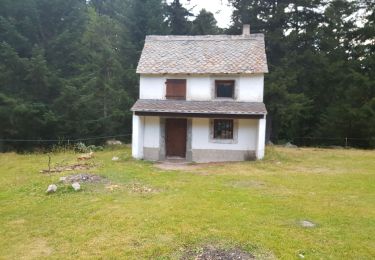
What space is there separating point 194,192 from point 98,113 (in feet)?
62.2

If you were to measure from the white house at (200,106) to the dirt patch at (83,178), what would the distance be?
546 cm

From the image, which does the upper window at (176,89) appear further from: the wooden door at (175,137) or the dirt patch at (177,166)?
the dirt patch at (177,166)

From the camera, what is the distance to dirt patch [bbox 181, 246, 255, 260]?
23.4 feet

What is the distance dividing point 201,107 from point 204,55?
402 cm

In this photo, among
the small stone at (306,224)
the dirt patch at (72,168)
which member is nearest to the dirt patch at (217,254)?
the small stone at (306,224)

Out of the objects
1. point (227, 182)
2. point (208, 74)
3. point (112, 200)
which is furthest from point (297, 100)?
point (112, 200)

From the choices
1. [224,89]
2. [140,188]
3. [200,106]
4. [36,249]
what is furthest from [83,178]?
[224,89]

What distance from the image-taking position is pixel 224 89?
20531mm

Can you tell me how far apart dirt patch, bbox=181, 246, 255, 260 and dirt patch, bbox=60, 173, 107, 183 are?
7426mm

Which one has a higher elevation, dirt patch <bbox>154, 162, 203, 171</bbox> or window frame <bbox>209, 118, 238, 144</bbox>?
window frame <bbox>209, 118, 238, 144</bbox>

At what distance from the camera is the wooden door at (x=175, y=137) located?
66.7 feet

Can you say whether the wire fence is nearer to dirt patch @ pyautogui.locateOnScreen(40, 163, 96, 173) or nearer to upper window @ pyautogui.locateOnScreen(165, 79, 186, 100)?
upper window @ pyautogui.locateOnScreen(165, 79, 186, 100)

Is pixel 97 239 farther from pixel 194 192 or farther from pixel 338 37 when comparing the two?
pixel 338 37

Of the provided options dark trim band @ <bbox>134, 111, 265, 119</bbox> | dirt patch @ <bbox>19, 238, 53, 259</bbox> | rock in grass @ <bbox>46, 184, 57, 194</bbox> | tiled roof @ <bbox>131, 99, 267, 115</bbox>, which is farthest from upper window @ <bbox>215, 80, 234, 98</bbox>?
dirt patch @ <bbox>19, 238, 53, 259</bbox>
